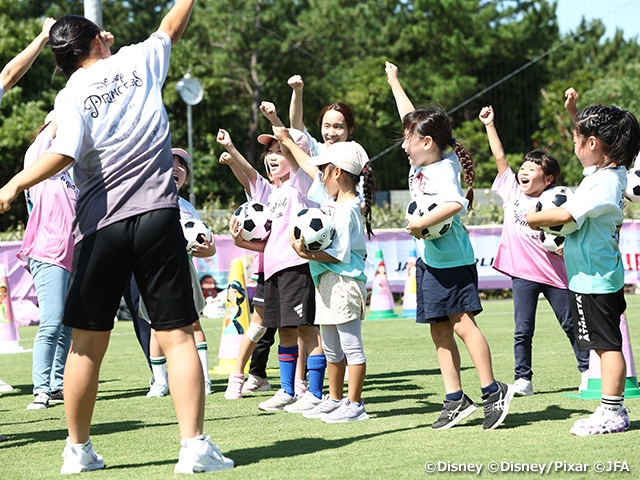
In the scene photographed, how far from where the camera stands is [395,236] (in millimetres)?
16875

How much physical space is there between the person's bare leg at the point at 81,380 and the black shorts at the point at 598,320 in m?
2.49

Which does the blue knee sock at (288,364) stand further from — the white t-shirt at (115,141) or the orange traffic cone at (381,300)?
the orange traffic cone at (381,300)

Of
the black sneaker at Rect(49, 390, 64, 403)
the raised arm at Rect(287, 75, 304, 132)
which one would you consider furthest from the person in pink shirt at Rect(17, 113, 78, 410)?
the raised arm at Rect(287, 75, 304, 132)

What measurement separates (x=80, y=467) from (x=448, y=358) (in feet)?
7.03

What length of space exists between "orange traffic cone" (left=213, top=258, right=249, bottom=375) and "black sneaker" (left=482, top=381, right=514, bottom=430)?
3562 mm

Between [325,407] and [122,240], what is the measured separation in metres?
2.06

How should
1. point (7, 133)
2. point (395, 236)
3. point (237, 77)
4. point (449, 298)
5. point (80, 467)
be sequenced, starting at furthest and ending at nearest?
point (237, 77) → point (7, 133) → point (395, 236) → point (449, 298) → point (80, 467)

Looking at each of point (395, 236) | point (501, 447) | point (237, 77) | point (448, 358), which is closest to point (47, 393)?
point (448, 358)

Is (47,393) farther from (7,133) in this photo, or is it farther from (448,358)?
(7,133)

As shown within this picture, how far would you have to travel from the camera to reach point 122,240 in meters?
4.32

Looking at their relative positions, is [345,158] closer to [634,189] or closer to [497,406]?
[497,406]

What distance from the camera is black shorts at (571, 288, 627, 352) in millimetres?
5070

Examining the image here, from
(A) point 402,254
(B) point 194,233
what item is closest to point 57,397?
(B) point 194,233

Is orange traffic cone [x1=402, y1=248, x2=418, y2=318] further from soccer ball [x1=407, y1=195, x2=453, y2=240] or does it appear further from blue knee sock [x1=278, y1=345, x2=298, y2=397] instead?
soccer ball [x1=407, y1=195, x2=453, y2=240]
